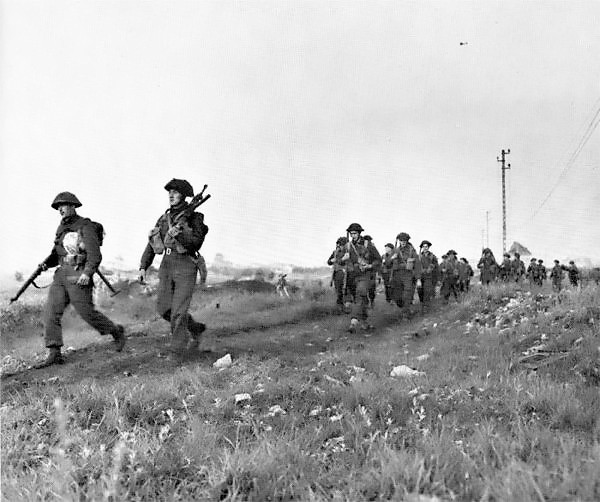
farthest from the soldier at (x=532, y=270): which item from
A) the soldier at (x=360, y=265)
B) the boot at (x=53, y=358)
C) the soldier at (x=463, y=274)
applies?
the boot at (x=53, y=358)

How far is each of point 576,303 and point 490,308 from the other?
9.94 ft

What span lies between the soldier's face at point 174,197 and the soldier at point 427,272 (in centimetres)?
853

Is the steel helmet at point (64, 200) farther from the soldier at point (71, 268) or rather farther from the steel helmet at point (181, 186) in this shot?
the steel helmet at point (181, 186)

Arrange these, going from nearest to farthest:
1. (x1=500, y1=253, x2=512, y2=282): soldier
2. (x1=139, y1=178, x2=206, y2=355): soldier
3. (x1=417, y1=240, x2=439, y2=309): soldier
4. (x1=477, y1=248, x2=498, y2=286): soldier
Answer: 1. (x1=139, y1=178, x2=206, y2=355): soldier
2. (x1=417, y1=240, x2=439, y2=309): soldier
3. (x1=477, y1=248, x2=498, y2=286): soldier
4. (x1=500, y1=253, x2=512, y2=282): soldier

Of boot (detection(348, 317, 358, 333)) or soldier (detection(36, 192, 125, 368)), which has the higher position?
soldier (detection(36, 192, 125, 368))

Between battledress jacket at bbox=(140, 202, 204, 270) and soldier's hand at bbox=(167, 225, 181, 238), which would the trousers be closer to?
battledress jacket at bbox=(140, 202, 204, 270)

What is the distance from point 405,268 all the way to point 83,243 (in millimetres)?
8167

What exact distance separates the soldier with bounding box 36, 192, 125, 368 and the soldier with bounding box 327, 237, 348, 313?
7477 mm

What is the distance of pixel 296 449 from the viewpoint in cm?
293

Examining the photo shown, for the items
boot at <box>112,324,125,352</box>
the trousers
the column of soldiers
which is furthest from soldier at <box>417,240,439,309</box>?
the trousers

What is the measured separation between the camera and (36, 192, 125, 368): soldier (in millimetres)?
7066

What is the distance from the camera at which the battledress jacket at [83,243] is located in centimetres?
706

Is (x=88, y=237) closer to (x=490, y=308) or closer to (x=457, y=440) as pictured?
(x=457, y=440)

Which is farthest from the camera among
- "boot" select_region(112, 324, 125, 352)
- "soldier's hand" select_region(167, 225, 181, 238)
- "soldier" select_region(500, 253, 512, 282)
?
"soldier" select_region(500, 253, 512, 282)
